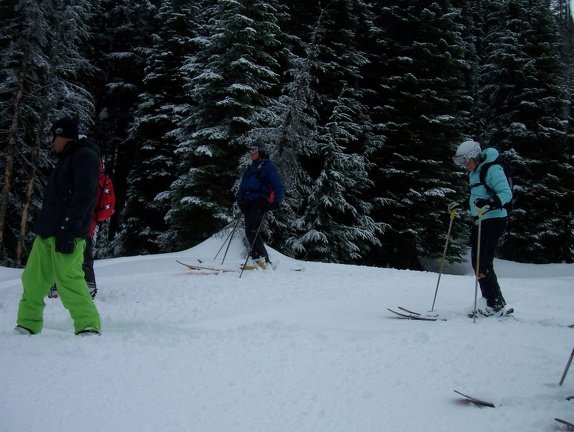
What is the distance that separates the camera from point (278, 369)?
3.11 metres

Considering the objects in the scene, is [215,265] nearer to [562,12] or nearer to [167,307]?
[167,307]

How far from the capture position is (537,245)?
20.5m

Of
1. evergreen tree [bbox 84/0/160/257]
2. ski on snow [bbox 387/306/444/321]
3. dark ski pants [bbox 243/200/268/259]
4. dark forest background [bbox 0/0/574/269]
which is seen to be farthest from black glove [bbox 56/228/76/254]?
evergreen tree [bbox 84/0/160/257]

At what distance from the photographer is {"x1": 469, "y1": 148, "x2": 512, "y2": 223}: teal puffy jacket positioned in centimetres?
510

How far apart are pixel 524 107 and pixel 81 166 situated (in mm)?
24278

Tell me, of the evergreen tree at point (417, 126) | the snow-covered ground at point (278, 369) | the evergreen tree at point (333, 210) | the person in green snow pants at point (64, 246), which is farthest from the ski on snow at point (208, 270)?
the evergreen tree at point (417, 126)

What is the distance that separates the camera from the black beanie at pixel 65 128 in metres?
3.89

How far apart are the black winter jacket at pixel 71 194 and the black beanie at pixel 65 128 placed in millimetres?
100

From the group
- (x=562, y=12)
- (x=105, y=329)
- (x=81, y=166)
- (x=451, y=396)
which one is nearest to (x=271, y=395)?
(x=451, y=396)

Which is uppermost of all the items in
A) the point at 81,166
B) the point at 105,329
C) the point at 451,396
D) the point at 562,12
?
the point at 562,12

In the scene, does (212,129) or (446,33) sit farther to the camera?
(446,33)

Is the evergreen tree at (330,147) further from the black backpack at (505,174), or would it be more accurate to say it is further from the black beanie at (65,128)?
the black beanie at (65,128)

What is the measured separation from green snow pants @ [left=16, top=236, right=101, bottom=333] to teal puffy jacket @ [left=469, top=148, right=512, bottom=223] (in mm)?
4319

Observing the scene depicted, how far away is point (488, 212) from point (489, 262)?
23.4 inches
